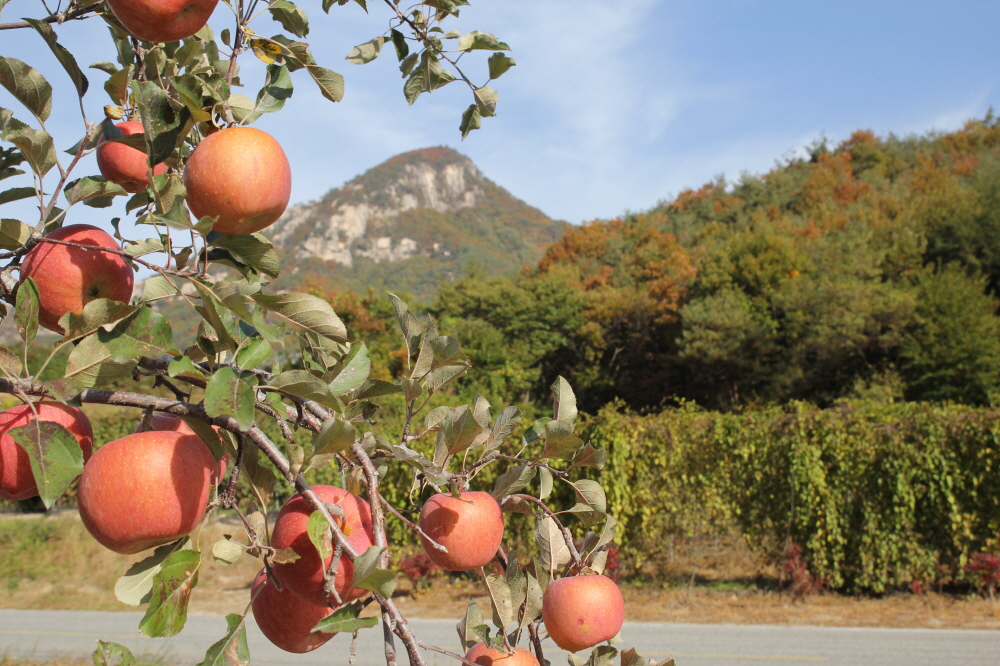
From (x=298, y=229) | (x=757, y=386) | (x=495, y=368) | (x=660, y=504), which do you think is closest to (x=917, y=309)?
(x=757, y=386)

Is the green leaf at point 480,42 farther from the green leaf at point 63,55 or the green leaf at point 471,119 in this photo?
the green leaf at point 63,55

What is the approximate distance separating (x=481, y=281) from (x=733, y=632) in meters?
25.3

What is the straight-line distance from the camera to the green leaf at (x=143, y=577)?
0.79m

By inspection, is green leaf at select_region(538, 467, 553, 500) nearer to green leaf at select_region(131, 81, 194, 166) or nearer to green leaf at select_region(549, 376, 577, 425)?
green leaf at select_region(549, 376, 577, 425)

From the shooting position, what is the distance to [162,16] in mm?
802

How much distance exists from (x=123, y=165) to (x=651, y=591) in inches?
310

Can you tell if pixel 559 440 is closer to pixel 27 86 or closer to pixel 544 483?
pixel 544 483

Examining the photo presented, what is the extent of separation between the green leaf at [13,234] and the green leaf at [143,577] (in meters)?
0.47

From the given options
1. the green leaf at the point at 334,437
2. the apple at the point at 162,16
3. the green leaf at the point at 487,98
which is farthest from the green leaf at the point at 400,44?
the green leaf at the point at 334,437

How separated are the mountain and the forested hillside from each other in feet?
101

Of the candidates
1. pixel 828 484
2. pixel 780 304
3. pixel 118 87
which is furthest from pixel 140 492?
pixel 780 304

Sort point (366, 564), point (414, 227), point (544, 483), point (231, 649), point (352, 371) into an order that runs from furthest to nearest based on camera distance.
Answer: point (414, 227), point (544, 483), point (352, 371), point (231, 649), point (366, 564)

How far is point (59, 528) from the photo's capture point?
10.3m

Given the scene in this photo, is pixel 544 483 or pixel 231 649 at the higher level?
pixel 544 483
